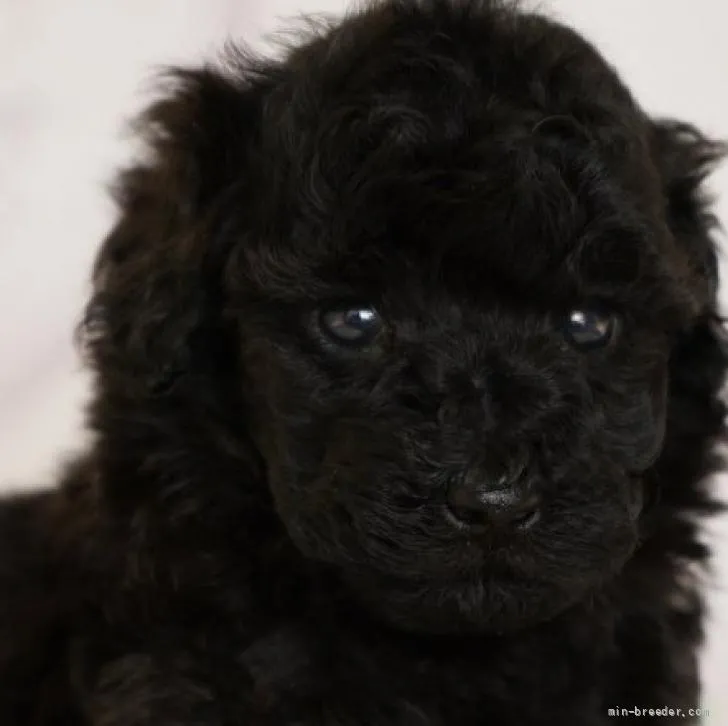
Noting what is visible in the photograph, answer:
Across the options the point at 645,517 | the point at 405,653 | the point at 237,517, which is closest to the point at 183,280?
the point at 237,517

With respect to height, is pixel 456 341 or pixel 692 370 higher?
pixel 456 341

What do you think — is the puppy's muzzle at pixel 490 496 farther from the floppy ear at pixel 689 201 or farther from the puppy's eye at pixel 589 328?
the floppy ear at pixel 689 201

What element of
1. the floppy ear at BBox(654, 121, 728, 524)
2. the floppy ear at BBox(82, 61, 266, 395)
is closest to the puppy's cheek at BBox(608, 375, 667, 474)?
the floppy ear at BBox(654, 121, 728, 524)

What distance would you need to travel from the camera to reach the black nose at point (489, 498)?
1477 mm

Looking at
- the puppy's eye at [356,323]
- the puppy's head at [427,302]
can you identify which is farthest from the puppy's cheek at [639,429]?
the puppy's eye at [356,323]

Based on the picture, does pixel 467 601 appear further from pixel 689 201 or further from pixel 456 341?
pixel 689 201

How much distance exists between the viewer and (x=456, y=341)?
1596mm

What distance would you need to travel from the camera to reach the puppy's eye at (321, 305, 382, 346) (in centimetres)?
164

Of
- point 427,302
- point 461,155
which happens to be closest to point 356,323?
A: point 427,302

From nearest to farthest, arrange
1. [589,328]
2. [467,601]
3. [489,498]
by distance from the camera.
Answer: [489,498] → [467,601] → [589,328]

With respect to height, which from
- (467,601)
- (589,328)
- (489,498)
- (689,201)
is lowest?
(467,601)

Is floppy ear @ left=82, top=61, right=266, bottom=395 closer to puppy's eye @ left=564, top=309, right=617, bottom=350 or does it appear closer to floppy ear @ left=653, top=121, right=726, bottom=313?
puppy's eye @ left=564, top=309, right=617, bottom=350

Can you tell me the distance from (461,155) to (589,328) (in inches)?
11.5

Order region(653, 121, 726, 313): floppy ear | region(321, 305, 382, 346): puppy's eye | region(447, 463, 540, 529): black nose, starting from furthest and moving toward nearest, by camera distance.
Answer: region(653, 121, 726, 313): floppy ear
region(321, 305, 382, 346): puppy's eye
region(447, 463, 540, 529): black nose
